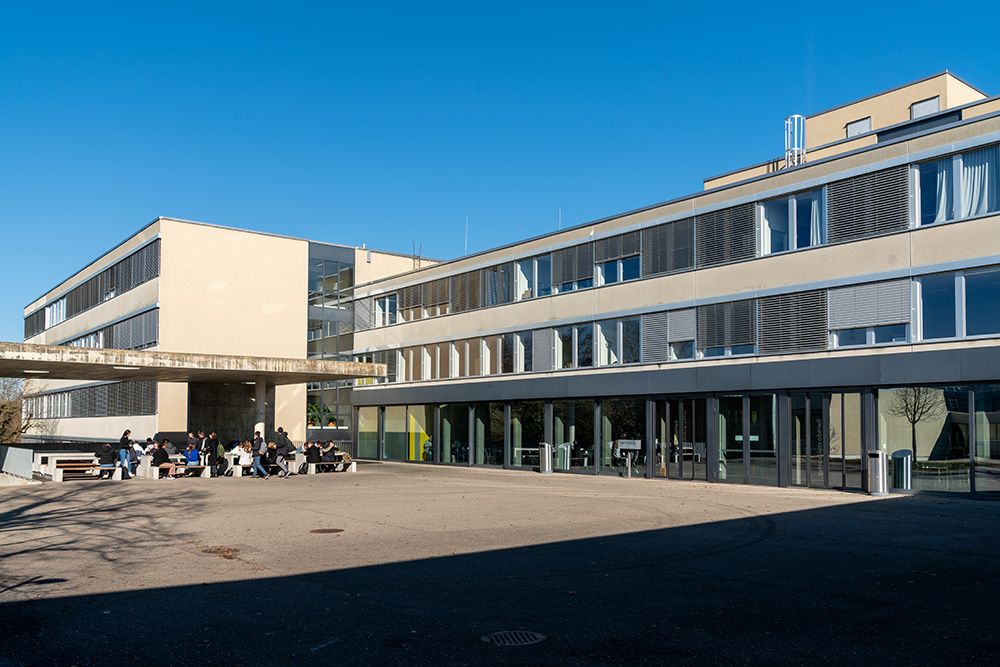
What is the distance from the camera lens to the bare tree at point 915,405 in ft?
73.9

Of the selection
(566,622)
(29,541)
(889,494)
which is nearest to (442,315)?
(889,494)

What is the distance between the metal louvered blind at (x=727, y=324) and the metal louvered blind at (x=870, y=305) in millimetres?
2729

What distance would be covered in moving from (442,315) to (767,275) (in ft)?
60.6

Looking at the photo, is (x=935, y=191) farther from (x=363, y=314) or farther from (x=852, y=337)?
(x=363, y=314)

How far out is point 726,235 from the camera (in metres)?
28.0

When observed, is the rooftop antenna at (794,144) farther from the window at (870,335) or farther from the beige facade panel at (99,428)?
the beige facade panel at (99,428)

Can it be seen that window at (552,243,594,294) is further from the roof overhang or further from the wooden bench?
the wooden bench

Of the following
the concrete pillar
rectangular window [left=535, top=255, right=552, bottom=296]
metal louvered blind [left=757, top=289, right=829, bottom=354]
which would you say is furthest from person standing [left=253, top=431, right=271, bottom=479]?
metal louvered blind [left=757, top=289, right=829, bottom=354]

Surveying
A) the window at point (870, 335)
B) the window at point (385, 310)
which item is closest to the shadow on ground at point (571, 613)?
the window at point (870, 335)

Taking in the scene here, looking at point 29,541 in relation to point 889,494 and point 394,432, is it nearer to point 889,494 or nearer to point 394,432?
point 889,494

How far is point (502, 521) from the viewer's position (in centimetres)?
1666

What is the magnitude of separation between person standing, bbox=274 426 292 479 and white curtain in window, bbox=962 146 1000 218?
21880mm

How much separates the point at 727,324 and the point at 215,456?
18.5 m

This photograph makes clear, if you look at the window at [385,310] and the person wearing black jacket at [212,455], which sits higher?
the window at [385,310]
